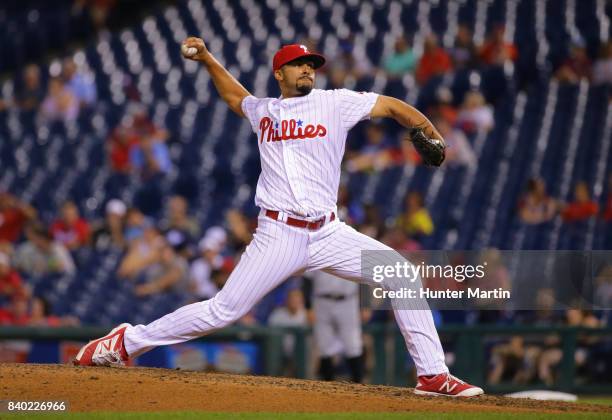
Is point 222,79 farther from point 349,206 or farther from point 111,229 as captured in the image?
point 111,229

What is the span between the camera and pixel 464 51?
545 inches

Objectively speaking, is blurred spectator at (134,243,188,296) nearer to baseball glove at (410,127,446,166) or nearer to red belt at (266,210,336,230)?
red belt at (266,210,336,230)

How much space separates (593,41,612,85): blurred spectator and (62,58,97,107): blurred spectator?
19.3 feet

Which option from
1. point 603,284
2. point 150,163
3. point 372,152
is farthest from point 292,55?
point 150,163

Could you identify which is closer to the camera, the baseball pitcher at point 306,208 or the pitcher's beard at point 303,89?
the baseball pitcher at point 306,208

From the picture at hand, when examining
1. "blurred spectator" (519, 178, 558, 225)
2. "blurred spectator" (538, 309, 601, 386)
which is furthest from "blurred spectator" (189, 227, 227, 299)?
"blurred spectator" (519, 178, 558, 225)

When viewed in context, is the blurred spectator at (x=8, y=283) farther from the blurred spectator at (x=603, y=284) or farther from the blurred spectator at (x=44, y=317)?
the blurred spectator at (x=603, y=284)

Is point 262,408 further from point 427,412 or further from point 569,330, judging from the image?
Result: point 569,330

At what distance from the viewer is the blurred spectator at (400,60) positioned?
13.8 metres

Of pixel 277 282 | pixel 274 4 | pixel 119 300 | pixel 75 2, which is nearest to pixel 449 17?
pixel 274 4

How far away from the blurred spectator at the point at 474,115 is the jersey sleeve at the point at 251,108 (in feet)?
23.4

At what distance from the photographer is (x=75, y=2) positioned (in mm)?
16969

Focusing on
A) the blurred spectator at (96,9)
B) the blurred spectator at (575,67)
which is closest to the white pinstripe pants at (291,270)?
the blurred spectator at (575,67)

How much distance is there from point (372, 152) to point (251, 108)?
22.4 ft
